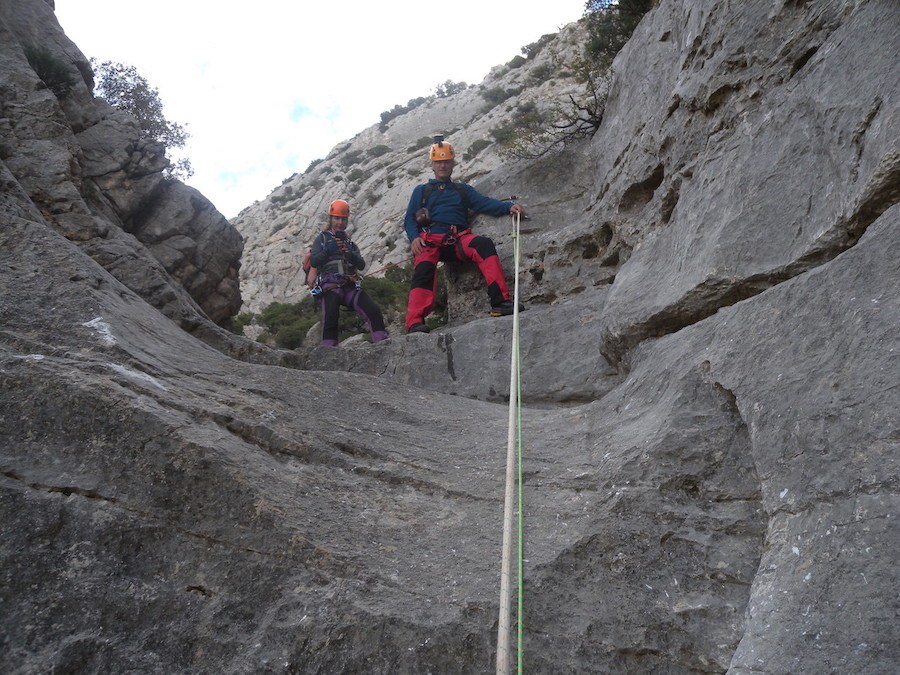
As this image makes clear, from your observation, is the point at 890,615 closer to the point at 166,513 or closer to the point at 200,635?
the point at 200,635

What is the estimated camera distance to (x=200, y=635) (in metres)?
3.48

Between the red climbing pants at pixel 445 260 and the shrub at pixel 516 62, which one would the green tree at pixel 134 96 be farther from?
the shrub at pixel 516 62

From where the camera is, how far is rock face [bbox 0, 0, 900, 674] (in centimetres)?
335

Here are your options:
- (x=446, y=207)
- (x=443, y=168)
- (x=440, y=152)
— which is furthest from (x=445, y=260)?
(x=440, y=152)

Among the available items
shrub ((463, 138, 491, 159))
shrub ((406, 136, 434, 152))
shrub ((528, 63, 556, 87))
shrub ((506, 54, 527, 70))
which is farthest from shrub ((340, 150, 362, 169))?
shrub ((463, 138, 491, 159))

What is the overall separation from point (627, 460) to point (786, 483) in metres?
1.10

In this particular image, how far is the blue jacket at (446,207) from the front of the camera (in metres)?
10.8

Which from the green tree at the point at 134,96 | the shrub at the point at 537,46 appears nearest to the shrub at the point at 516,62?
the shrub at the point at 537,46

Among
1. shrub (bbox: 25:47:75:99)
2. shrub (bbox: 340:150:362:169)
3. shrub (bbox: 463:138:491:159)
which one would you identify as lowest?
shrub (bbox: 25:47:75:99)

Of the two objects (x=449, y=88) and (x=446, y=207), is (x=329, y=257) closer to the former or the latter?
(x=446, y=207)

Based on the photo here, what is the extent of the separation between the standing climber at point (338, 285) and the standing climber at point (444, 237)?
605 millimetres

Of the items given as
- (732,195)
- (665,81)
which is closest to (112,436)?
(732,195)

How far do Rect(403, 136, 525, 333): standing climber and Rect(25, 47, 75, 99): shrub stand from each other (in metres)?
5.34

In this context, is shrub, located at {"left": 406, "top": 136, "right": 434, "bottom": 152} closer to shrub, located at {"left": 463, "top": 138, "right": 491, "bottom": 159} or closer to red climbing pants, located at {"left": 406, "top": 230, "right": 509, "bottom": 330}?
shrub, located at {"left": 463, "top": 138, "right": 491, "bottom": 159}
